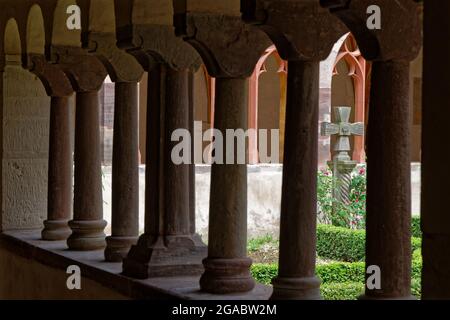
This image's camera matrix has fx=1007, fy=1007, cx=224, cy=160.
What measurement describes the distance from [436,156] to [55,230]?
17.1ft

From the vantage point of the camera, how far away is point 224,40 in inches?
201

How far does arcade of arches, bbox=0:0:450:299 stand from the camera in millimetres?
A: 4008

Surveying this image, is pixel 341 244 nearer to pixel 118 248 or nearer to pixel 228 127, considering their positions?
pixel 118 248

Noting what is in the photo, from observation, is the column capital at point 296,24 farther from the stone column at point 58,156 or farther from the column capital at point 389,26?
the stone column at point 58,156

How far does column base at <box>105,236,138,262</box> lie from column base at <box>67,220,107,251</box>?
0.63 m

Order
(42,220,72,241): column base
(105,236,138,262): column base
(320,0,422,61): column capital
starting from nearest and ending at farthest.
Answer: (320,0,422,61): column capital
(105,236,138,262): column base
(42,220,72,241): column base

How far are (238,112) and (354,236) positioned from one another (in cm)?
802

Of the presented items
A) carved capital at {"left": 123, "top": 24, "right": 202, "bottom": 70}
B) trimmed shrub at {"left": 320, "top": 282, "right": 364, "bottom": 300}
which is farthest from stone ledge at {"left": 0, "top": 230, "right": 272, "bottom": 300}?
trimmed shrub at {"left": 320, "top": 282, "right": 364, "bottom": 300}

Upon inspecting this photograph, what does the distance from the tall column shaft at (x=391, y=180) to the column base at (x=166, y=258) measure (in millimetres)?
1674

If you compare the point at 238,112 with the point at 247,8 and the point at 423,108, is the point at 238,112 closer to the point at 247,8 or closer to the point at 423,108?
the point at 247,8

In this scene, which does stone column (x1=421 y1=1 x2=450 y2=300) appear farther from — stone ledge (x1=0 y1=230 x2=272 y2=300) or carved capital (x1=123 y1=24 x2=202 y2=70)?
carved capital (x1=123 y1=24 x2=202 y2=70)

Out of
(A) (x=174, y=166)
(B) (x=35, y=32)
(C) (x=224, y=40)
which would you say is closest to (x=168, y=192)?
(A) (x=174, y=166)

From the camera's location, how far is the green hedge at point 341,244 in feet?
41.8
